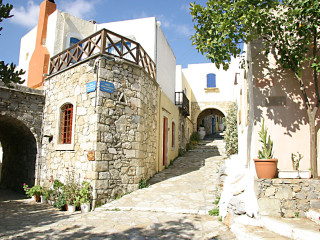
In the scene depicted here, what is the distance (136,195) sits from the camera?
718 cm

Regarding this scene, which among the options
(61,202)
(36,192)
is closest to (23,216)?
(61,202)

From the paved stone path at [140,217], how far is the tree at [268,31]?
2.59 m

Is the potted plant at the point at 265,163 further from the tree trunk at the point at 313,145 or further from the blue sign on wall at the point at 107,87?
the blue sign on wall at the point at 107,87

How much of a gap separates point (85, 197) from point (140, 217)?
182 centimetres

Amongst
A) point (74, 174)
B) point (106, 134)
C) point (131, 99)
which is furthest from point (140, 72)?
point (74, 174)

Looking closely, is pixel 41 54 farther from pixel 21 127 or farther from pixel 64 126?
pixel 64 126

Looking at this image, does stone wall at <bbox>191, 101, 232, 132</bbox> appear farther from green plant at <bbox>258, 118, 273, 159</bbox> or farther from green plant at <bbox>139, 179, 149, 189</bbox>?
green plant at <bbox>258, 118, 273, 159</bbox>

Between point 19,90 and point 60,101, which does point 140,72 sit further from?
point 19,90

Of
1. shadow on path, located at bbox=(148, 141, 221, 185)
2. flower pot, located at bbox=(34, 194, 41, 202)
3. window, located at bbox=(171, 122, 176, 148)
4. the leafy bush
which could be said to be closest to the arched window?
flower pot, located at bbox=(34, 194, 41, 202)

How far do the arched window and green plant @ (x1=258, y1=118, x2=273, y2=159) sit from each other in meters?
5.79

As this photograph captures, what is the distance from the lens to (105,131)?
7117 mm

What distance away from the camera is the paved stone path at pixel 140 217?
15.2 ft

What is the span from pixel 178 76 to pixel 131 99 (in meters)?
8.63

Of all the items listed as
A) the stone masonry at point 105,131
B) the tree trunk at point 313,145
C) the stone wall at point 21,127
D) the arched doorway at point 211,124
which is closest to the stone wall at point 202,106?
the arched doorway at point 211,124
